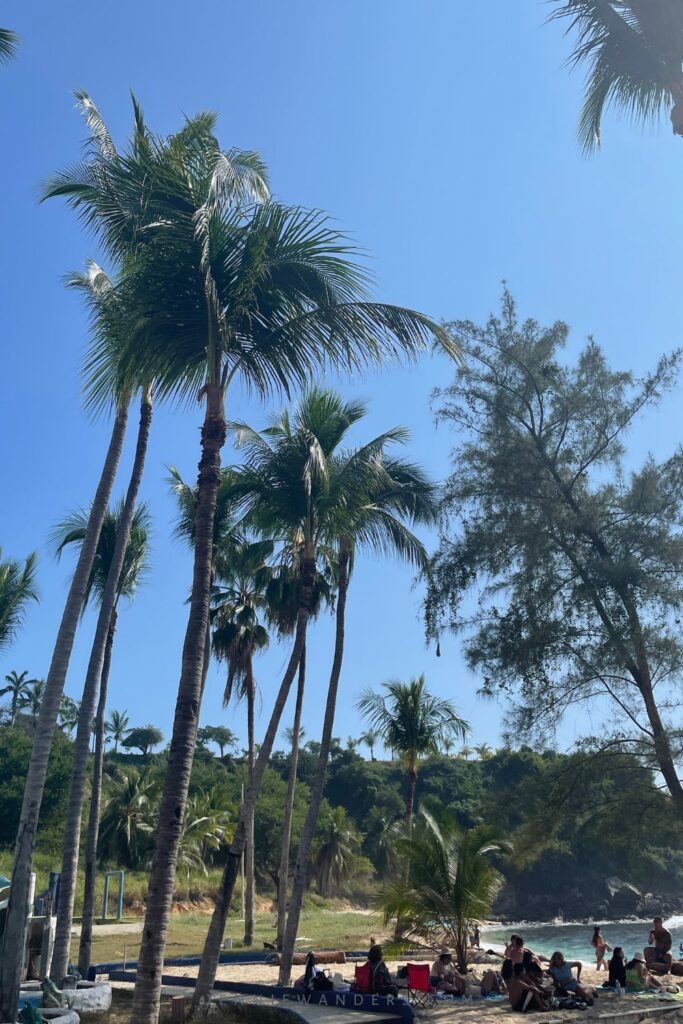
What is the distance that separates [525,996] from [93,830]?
9702 millimetres

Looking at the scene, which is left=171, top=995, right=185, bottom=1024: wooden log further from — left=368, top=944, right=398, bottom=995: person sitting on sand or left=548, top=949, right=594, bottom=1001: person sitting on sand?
left=548, top=949, right=594, bottom=1001: person sitting on sand

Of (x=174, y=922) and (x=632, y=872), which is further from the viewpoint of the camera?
(x=174, y=922)

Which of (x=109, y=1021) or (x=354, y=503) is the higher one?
(x=354, y=503)

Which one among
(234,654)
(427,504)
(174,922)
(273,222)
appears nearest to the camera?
(273,222)

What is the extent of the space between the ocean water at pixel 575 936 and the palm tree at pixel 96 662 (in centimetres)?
2861

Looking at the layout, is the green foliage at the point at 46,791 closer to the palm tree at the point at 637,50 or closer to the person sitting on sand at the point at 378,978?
the person sitting on sand at the point at 378,978

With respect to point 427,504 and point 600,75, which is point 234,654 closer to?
point 427,504

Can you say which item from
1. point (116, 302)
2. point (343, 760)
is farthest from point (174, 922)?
point (343, 760)

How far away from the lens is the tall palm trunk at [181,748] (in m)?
8.97

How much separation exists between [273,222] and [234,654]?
1978 cm

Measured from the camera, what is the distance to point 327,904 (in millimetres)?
55688

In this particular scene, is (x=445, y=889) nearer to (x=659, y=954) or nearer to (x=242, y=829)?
(x=659, y=954)

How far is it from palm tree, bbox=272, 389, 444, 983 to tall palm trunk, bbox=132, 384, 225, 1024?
4.84 metres

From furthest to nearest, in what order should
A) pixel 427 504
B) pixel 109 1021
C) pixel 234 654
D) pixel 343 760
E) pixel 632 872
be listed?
pixel 343 760 → pixel 234 654 → pixel 427 504 → pixel 632 872 → pixel 109 1021
